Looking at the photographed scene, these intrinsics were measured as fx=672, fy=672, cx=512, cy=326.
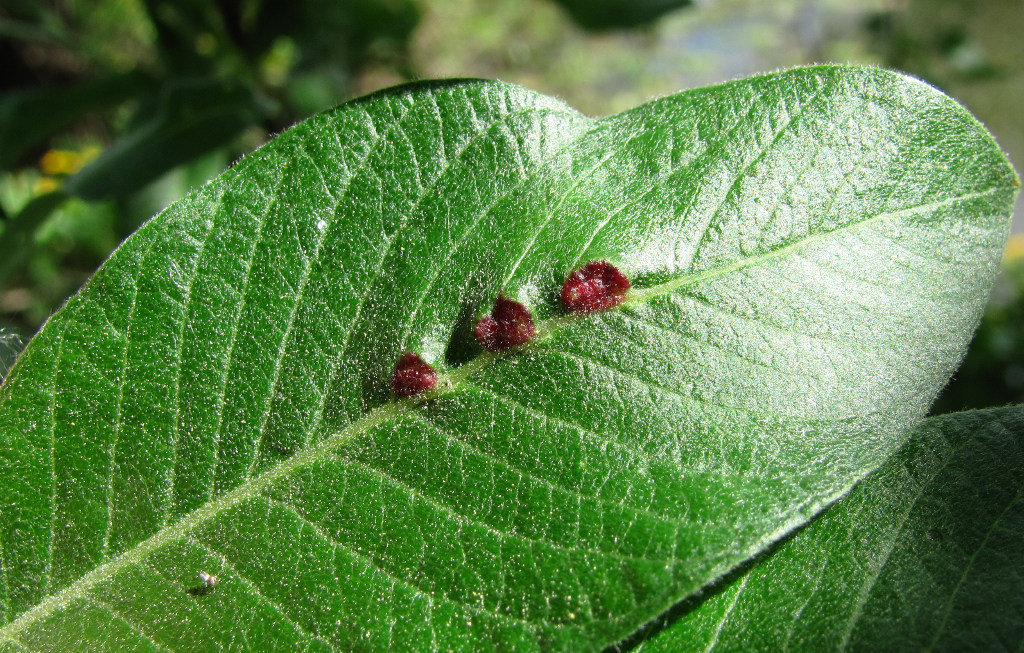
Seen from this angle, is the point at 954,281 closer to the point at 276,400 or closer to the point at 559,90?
the point at 276,400

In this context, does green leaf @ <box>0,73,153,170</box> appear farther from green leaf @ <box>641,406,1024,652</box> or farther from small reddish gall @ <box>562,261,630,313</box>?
green leaf @ <box>641,406,1024,652</box>

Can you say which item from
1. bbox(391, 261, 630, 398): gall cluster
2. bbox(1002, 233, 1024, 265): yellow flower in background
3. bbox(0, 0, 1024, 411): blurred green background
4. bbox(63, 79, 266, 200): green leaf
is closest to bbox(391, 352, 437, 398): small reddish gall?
bbox(391, 261, 630, 398): gall cluster

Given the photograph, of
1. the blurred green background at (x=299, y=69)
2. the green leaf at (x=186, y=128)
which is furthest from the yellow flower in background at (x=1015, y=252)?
the green leaf at (x=186, y=128)

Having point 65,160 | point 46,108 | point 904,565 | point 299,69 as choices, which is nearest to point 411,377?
point 904,565

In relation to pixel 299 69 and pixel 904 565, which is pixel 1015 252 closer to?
pixel 299 69

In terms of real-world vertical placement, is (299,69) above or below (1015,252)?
above

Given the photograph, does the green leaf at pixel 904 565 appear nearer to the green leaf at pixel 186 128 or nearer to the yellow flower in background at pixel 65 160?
the green leaf at pixel 186 128

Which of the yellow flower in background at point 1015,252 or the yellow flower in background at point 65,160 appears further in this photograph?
the yellow flower in background at point 1015,252

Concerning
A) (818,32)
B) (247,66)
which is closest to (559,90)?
(818,32)
